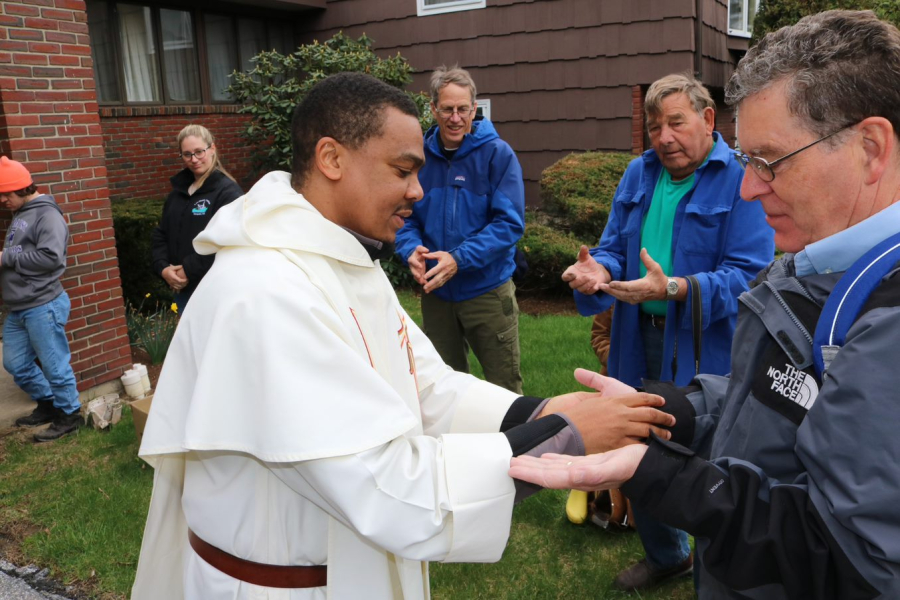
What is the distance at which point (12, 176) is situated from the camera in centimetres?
545

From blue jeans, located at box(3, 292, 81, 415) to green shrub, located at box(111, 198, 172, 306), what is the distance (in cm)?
282

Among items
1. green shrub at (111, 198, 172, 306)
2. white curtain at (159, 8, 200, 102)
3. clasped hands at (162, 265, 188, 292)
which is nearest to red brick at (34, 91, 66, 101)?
clasped hands at (162, 265, 188, 292)

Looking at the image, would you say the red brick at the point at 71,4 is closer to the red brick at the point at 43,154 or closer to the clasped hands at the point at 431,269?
the red brick at the point at 43,154

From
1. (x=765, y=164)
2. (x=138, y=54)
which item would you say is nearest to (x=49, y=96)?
(x=138, y=54)

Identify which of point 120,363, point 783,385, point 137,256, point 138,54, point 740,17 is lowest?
A: point 120,363

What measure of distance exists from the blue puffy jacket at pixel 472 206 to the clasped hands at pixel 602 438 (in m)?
2.41

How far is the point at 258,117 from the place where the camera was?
10.2 meters

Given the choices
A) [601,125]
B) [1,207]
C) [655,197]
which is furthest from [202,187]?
[601,125]

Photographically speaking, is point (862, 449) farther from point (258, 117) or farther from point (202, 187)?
point (258, 117)

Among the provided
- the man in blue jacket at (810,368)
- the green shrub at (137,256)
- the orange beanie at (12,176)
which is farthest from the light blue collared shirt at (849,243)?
the green shrub at (137,256)

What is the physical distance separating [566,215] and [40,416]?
20.1ft

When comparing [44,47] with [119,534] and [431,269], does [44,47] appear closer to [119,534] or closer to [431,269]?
[431,269]

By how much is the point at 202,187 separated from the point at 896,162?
521 centimetres

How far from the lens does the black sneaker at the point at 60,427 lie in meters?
5.75
